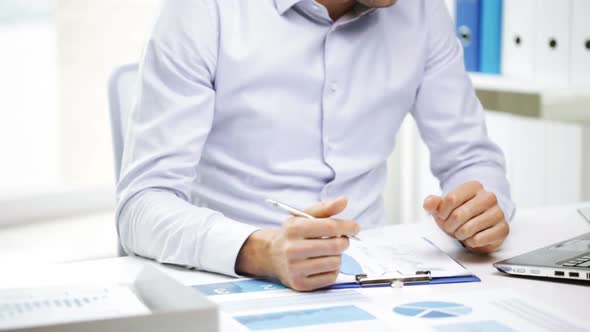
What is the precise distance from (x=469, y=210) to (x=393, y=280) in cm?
24

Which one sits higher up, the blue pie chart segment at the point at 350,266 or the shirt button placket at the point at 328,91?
the shirt button placket at the point at 328,91

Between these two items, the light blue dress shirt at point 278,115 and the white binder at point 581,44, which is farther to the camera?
the white binder at point 581,44

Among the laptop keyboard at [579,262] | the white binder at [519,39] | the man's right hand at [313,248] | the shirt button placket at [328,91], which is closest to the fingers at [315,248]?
the man's right hand at [313,248]

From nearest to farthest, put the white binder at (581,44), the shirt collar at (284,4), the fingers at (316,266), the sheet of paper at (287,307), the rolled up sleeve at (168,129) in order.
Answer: the sheet of paper at (287,307), the fingers at (316,266), the rolled up sleeve at (168,129), the shirt collar at (284,4), the white binder at (581,44)

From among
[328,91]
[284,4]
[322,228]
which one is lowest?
[322,228]

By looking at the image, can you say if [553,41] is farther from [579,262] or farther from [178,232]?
[178,232]

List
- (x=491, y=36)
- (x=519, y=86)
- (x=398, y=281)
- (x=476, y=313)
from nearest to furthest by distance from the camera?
(x=476, y=313), (x=398, y=281), (x=519, y=86), (x=491, y=36)

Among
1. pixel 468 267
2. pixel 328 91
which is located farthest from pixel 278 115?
pixel 468 267

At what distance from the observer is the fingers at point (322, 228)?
43.2 inches

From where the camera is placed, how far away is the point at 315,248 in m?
1.10

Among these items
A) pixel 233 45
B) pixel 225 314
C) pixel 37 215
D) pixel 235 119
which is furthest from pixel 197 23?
pixel 37 215

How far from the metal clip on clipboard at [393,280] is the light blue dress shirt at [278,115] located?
194 mm

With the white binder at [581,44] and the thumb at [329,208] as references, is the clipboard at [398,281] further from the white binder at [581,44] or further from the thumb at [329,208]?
the white binder at [581,44]

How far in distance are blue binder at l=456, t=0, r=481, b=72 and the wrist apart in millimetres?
1642
